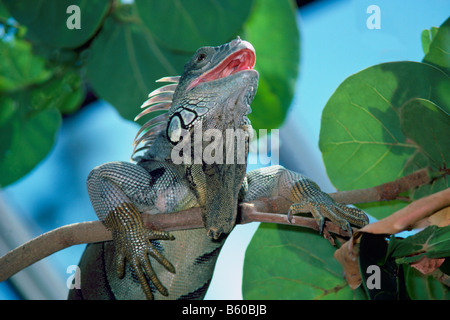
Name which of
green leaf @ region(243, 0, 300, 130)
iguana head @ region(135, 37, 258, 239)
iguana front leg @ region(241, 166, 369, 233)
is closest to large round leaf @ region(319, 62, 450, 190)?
iguana front leg @ region(241, 166, 369, 233)

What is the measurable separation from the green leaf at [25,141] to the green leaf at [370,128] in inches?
51.3

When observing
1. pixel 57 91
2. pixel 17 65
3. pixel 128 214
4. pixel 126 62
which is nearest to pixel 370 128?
pixel 128 214

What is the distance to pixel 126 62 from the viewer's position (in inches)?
67.1

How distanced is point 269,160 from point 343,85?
47cm

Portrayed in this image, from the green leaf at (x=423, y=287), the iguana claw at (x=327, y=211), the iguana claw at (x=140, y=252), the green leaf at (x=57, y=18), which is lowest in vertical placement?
the green leaf at (x=423, y=287)

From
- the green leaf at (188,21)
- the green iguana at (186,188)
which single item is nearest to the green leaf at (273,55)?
the green leaf at (188,21)

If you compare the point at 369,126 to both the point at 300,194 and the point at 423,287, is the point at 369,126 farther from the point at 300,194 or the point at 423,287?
the point at 423,287

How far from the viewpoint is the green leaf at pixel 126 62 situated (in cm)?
167

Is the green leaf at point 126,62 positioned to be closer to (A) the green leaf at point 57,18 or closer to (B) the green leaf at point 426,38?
(A) the green leaf at point 57,18

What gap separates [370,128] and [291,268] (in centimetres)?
57

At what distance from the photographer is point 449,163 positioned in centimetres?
124

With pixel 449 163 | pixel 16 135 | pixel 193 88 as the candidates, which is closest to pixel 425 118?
pixel 449 163

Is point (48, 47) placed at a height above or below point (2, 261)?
above
